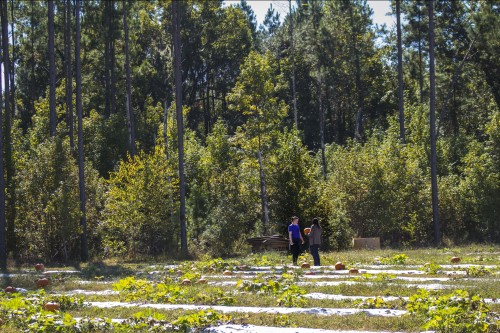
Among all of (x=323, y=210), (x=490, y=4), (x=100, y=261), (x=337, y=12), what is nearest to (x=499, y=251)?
(x=323, y=210)

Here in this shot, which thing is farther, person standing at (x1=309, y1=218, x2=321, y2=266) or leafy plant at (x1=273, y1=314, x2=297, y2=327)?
person standing at (x1=309, y1=218, x2=321, y2=266)

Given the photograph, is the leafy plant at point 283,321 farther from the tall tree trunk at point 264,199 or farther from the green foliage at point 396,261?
the tall tree trunk at point 264,199

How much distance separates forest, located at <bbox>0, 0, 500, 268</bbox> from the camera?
29.6 m

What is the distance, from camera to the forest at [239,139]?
1164 inches

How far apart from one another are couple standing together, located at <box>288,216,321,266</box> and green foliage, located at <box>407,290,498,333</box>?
10888mm

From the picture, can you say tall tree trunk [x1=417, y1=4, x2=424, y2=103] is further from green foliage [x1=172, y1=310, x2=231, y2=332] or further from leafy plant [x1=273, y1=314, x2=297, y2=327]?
green foliage [x1=172, y1=310, x2=231, y2=332]

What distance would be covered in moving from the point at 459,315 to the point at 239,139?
26.8m

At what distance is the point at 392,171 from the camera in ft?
112

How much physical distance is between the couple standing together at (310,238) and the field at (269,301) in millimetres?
916

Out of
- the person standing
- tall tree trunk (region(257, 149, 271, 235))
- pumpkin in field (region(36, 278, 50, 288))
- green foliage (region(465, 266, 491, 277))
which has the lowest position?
green foliage (region(465, 266, 491, 277))

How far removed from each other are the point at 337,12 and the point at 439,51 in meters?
14.1

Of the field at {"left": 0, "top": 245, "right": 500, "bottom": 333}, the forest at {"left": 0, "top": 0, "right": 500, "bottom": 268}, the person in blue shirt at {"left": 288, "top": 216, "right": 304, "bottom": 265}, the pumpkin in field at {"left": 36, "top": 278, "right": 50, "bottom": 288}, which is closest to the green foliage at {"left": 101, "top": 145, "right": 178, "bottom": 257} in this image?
the forest at {"left": 0, "top": 0, "right": 500, "bottom": 268}

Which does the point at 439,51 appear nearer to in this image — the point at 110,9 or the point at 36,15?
the point at 110,9

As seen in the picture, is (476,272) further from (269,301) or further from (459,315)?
(459,315)
